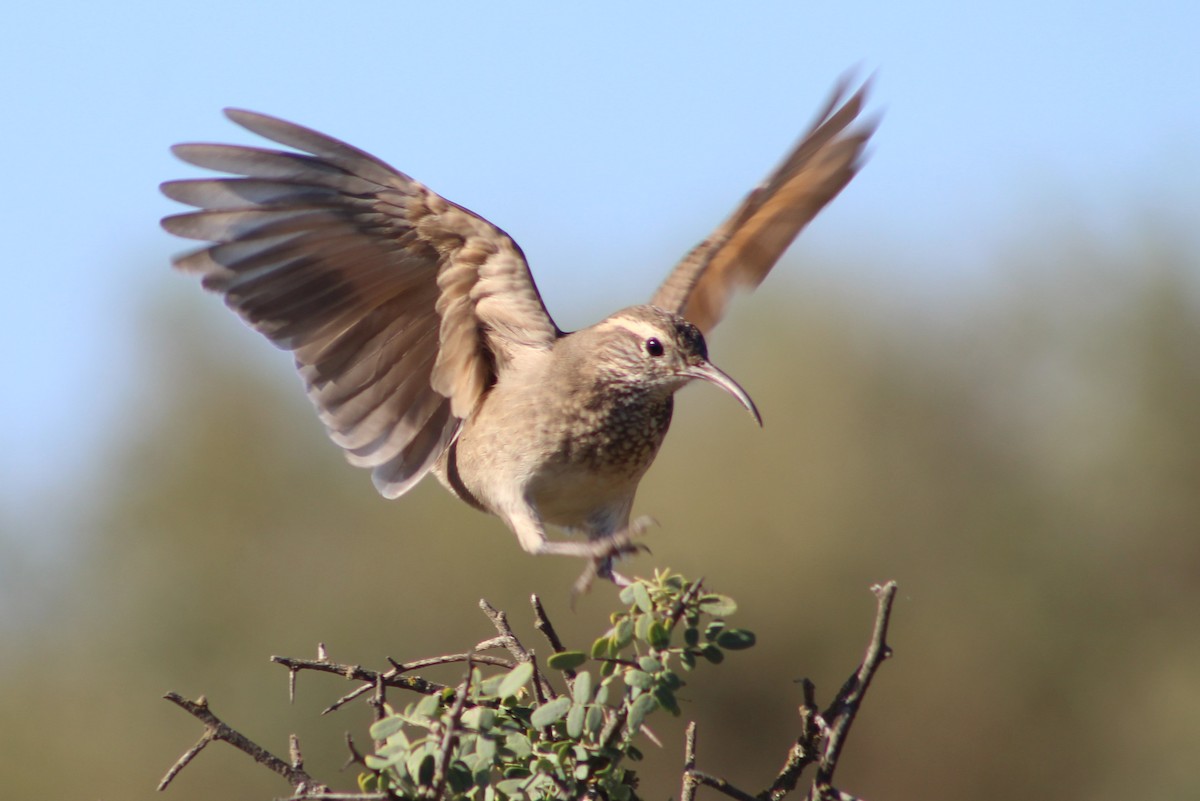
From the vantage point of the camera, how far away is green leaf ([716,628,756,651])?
342 cm

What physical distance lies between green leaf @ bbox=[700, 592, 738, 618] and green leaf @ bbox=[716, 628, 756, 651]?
5 cm

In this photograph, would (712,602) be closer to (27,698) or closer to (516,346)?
(516,346)

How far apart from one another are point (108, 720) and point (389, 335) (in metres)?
16.0

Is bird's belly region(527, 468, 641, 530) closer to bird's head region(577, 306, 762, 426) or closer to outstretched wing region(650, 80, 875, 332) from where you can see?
bird's head region(577, 306, 762, 426)

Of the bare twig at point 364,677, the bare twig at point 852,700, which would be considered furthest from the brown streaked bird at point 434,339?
the bare twig at point 852,700

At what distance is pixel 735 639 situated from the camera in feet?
11.3

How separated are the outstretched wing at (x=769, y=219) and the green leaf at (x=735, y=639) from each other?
331 cm

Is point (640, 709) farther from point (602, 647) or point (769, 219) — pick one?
point (769, 219)

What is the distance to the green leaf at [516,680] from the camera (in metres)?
3.39

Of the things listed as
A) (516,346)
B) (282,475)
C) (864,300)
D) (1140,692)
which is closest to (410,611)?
(282,475)

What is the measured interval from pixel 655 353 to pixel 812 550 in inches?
609

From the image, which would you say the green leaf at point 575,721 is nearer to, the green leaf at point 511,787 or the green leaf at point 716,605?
the green leaf at point 511,787

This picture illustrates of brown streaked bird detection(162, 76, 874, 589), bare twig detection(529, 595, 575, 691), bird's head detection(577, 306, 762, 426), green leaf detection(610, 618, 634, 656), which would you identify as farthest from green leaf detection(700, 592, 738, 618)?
bird's head detection(577, 306, 762, 426)

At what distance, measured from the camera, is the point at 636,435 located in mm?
6000
